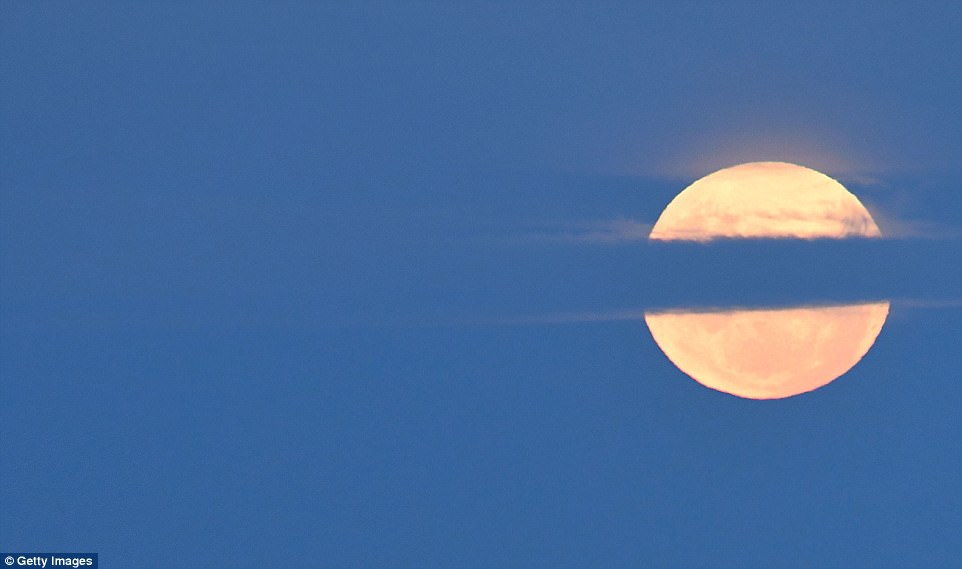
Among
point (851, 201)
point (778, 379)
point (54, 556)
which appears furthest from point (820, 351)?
point (54, 556)

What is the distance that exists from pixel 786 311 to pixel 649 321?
420 cm

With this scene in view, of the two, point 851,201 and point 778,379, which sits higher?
point 851,201

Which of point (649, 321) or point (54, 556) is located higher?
point (649, 321)

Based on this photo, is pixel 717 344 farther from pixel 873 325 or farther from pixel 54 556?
pixel 54 556

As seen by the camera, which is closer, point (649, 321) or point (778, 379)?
point (778, 379)

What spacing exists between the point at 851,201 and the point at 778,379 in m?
4.32

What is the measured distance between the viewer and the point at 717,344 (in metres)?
32.0

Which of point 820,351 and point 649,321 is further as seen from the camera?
point 649,321

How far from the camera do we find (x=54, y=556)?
120ft

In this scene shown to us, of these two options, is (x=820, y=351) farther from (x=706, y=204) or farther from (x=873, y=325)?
(x=706, y=204)

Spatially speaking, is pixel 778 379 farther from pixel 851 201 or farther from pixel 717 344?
pixel 851 201

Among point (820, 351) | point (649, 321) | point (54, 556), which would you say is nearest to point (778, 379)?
point (820, 351)

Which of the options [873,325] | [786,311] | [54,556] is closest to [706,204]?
[786,311]

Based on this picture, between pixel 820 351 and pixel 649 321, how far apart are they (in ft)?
15.0
